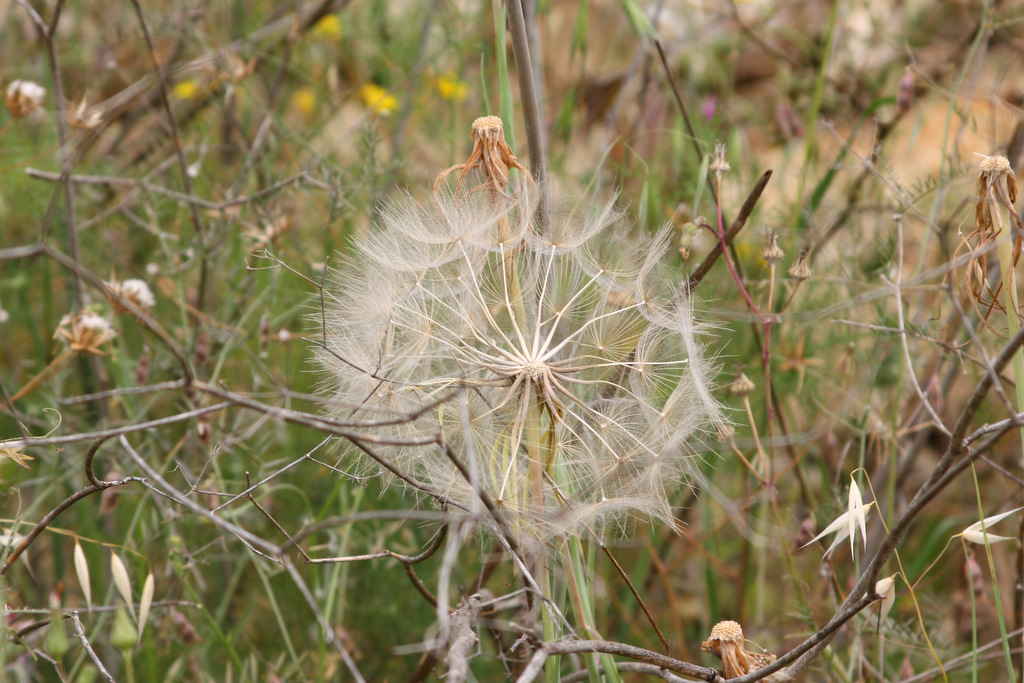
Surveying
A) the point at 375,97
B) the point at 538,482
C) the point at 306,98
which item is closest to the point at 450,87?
the point at 375,97

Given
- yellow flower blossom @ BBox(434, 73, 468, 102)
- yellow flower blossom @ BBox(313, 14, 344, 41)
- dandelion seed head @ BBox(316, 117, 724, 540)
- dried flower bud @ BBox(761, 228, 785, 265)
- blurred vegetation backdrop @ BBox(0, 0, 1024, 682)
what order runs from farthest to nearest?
yellow flower blossom @ BBox(313, 14, 344, 41) < yellow flower blossom @ BBox(434, 73, 468, 102) < dried flower bud @ BBox(761, 228, 785, 265) < dandelion seed head @ BBox(316, 117, 724, 540) < blurred vegetation backdrop @ BBox(0, 0, 1024, 682)

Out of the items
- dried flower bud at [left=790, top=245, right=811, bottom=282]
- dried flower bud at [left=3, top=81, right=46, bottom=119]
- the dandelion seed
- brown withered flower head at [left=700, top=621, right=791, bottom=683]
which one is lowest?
brown withered flower head at [left=700, top=621, right=791, bottom=683]

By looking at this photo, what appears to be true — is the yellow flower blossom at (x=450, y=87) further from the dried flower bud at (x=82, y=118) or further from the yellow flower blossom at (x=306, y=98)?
the dried flower bud at (x=82, y=118)

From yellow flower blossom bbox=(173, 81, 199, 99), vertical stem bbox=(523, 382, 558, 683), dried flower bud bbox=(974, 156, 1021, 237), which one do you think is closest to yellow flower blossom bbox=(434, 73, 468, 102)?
yellow flower blossom bbox=(173, 81, 199, 99)

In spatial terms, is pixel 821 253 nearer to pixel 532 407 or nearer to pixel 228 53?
pixel 532 407

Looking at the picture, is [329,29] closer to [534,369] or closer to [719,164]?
[719,164]

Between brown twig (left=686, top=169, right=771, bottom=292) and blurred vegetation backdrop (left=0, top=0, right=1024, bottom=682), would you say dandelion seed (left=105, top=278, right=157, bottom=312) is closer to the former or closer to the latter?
blurred vegetation backdrop (left=0, top=0, right=1024, bottom=682)

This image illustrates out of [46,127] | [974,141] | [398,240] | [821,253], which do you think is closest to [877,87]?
[974,141]

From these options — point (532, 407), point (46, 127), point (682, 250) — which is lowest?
point (532, 407)
